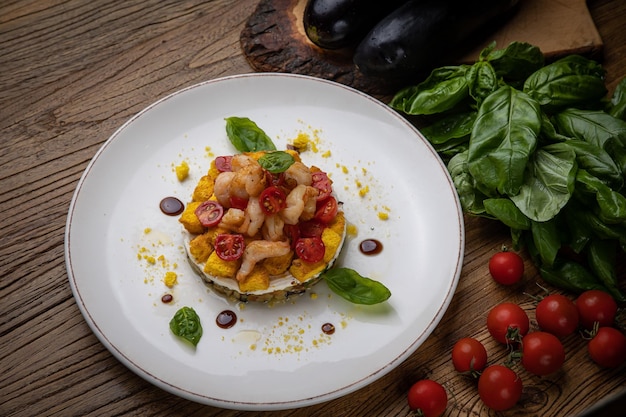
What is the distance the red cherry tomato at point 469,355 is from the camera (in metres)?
3.15

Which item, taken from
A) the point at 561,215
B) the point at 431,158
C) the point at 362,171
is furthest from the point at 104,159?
the point at 561,215

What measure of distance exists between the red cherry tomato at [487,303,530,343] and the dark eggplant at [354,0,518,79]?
1.58m

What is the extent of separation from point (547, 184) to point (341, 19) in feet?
5.54

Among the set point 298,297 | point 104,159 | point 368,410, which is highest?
point 104,159

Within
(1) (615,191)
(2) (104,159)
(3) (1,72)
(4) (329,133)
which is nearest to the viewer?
(1) (615,191)

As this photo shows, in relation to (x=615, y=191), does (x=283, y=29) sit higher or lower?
higher

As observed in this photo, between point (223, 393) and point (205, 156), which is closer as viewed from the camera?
point (223, 393)

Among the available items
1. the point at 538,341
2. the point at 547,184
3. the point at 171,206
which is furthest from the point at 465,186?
the point at 171,206

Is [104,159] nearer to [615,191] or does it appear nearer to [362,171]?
[362,171]

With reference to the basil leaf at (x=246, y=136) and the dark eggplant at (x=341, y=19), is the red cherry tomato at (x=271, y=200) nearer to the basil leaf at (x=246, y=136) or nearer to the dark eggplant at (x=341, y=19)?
the basil leaf at (x=246, y=136)

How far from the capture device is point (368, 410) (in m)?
3.14

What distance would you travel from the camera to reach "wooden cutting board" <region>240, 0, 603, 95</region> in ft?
13.9

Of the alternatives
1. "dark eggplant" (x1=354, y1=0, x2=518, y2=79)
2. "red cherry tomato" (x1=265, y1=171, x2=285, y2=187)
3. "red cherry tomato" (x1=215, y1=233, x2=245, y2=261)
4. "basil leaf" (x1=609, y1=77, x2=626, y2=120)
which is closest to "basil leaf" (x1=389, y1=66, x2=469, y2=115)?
"dark eggplant" (x1=354, y1=0, x2=518, y2=79)

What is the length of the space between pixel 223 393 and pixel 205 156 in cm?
145
